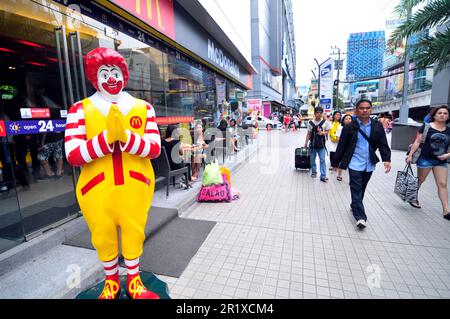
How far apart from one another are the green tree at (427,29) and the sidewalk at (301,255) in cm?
352

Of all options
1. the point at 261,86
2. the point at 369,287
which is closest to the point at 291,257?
the point at 369,287

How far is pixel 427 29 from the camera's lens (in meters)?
6.54

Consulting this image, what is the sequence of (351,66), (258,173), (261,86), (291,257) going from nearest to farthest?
(291,257) → (258,173) → (261,86) → (351,66)

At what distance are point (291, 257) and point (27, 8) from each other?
4692mm

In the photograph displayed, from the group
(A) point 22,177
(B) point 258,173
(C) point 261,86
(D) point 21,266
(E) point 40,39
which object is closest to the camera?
(D) point 21,266

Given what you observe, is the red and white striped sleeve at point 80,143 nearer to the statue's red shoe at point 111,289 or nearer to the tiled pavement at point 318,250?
the statue's red shoe at point 111,289

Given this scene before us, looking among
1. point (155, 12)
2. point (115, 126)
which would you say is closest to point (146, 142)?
point (115, 126)

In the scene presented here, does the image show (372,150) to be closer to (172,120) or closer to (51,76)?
(172,120)

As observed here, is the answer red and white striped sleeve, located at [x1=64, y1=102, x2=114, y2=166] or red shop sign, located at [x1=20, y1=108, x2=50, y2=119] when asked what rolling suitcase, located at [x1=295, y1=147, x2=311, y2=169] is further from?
red and white striped sleeve, located at [x1=64, y1=102, x2=114, y2=166]

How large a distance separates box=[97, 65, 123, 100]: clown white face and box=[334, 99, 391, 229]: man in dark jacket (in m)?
3.26

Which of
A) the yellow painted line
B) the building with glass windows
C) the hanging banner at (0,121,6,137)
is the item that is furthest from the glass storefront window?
the building with glass windows

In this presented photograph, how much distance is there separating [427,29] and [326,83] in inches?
281

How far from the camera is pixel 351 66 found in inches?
2030
